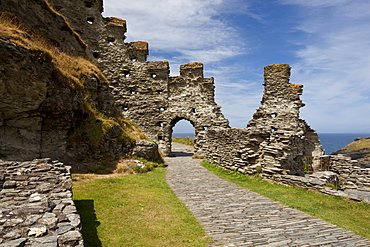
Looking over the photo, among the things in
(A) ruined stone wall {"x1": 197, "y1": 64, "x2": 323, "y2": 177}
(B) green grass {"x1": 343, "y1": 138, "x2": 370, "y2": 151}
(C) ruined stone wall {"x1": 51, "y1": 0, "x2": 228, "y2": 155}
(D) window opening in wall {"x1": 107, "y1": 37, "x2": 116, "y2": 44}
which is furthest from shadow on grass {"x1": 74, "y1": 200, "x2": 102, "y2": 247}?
(B) green grass {"x1": 343, "y1": 138, "x2": 370, "y2": 151}

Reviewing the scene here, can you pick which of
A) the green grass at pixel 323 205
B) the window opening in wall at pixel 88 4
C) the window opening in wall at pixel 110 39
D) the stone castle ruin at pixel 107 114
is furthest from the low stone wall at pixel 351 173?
the window opening in wall at pixel 88 4

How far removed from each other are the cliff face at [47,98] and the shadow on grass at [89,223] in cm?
609

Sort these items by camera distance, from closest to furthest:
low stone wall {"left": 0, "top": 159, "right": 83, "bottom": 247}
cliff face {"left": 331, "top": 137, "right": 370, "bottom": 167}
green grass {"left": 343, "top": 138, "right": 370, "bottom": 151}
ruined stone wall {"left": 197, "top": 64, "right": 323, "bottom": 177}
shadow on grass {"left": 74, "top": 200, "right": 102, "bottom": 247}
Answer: low stone wall {"left": 0, "top": 159, "right": 83, "bottom": 247}, shadow on grass {"left": 74, "top": 200, "right": 102, "bottom": 247}, ruined stone wall {"left": 197, "top": 64, "right": 323, "bottom": 177}, cliff face {"left": 331, "top": 137, "right": 370, "bottom": 167}, green grass {"left": 343, "top": 138, "right": 370, "bottom": 151}

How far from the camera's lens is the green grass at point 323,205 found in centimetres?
723

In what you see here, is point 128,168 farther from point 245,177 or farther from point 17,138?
point 245,177

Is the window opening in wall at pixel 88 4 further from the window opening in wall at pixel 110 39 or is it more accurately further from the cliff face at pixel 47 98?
the cliff face at pixel 47 98

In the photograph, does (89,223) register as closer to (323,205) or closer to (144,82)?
(323,205)

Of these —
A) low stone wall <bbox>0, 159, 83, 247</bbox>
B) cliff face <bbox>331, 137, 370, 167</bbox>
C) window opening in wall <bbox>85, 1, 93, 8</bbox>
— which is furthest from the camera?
cliff face <bbox>331, 137, 370, 167</bbox>

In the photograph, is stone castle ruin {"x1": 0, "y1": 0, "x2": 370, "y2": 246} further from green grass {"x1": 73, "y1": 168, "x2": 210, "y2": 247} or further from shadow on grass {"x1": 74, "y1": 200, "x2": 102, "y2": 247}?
green grass {"x1": 73, "y1": 168, "x2": 210, "y2": 247}

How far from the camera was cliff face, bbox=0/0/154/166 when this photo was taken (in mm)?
12125

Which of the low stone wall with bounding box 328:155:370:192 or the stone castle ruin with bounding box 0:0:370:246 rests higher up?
the stone castle ruin with bounding box 0:0:370:246

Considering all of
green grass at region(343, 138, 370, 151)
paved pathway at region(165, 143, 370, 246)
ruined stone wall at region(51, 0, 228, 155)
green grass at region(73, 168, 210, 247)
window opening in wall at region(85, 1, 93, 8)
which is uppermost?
window opening in wall at region(85, 1, 93, 8)

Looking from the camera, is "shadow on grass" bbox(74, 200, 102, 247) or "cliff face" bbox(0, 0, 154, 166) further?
"cliff face" bbox(0, 0, 154, 166)

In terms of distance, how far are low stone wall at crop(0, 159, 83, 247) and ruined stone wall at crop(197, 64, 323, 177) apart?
10.4 m
